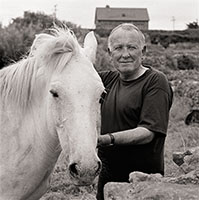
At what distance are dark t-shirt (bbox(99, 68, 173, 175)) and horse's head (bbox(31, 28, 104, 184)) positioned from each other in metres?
0.61

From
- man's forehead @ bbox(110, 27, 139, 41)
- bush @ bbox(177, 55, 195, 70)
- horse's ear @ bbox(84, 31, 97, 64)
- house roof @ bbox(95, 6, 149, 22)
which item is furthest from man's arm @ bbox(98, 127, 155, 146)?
house roof @ bbox(95, 6, 149, 22)

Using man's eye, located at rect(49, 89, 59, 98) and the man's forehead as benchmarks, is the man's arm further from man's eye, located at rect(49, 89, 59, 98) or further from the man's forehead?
the man's forehead

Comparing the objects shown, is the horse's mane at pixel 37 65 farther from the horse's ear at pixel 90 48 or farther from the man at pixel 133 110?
the man at pixel 133 110

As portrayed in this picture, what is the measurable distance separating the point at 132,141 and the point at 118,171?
1.69 feet

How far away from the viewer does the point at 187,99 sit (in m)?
A: 12.1

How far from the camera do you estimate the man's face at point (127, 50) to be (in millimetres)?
3025

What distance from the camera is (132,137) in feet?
9.29


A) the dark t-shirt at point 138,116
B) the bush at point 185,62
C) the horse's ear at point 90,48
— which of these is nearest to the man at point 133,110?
the dark t-shirt at point 138,116

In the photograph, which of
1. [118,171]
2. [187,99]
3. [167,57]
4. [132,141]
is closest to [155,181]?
[132,141]

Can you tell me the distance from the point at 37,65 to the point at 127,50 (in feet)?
2.57

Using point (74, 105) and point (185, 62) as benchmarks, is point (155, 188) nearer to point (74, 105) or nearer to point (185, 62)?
point (74, 105)

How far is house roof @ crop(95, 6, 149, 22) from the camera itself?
2596 inches

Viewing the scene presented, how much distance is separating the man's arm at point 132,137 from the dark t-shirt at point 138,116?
0.19 ft

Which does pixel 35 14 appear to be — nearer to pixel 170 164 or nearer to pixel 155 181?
pixel 170 164
